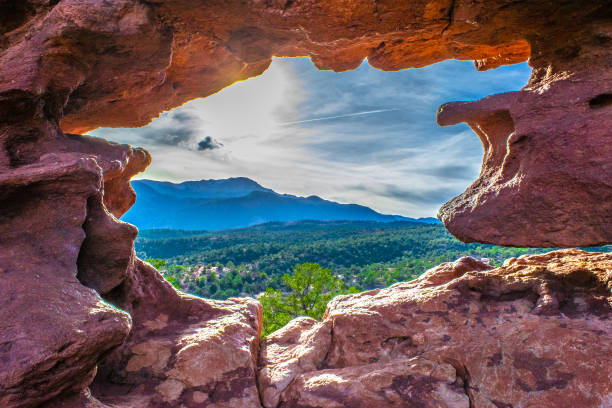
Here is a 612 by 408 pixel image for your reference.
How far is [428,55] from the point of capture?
10.7 metres

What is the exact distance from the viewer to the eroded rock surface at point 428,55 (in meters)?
6.51

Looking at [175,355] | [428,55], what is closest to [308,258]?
[428,55]

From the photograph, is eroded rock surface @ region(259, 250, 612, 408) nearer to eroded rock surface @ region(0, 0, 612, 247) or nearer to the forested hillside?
eroded rock surface @ region(0, 0, 612, 247)

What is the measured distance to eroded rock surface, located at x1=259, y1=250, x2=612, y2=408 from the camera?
5.26 meters

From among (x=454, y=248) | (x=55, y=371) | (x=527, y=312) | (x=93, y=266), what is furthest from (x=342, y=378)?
A: (x=454, y=248)

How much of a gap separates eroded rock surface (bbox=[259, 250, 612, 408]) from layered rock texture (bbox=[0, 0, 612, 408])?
30 millimetres

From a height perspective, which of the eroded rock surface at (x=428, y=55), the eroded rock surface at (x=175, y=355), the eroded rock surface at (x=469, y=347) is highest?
the eroded rock surface at (x=428, y=55)

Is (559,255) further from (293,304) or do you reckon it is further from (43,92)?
(293,304)

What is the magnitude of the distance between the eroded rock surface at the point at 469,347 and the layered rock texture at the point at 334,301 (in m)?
Answer: 0.03

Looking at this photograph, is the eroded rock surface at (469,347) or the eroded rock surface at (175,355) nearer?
the eroded rock surface at (469,347)

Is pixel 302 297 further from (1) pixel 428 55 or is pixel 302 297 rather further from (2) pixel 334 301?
(1) pixel 428 55

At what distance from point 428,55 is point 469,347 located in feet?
28.5

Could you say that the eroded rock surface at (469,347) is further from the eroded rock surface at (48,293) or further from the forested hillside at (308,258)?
the forested hillside at (308,258)

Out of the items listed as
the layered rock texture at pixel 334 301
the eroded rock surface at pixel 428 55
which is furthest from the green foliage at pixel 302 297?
the eroded rock surface at pixel 428 55
